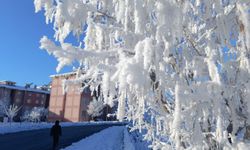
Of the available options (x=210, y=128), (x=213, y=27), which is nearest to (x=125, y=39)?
(x=213, y=27)

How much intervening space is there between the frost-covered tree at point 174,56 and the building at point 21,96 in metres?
78.7

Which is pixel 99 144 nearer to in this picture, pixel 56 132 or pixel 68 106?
pixel 56 132

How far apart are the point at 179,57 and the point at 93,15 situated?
91 cm

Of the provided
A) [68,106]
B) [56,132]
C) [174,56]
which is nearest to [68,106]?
[68,106]

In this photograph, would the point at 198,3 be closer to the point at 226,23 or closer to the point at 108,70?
the point at 226,23

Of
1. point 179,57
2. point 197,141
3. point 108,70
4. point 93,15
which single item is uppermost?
point 93,15

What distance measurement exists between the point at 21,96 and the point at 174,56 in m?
83.9

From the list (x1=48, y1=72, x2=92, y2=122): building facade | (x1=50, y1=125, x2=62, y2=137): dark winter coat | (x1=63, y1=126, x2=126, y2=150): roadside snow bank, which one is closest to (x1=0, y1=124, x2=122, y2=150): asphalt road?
(x1=63, y1=126, x2=126, y2=150): roadside snow bank

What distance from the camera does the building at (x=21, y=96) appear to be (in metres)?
78.8

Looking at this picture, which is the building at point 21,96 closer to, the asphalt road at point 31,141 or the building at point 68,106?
the building at point 68,106

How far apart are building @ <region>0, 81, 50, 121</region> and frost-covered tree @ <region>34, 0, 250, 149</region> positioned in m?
78.7

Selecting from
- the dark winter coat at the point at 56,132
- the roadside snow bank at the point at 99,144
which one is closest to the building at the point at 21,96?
the roadside snow bank at the point at 99,144

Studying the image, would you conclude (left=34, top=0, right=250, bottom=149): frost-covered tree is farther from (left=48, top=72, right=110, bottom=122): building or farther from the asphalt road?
(left=48, top=72, right=110, bottom=122): building

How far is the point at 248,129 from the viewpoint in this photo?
103 inches
